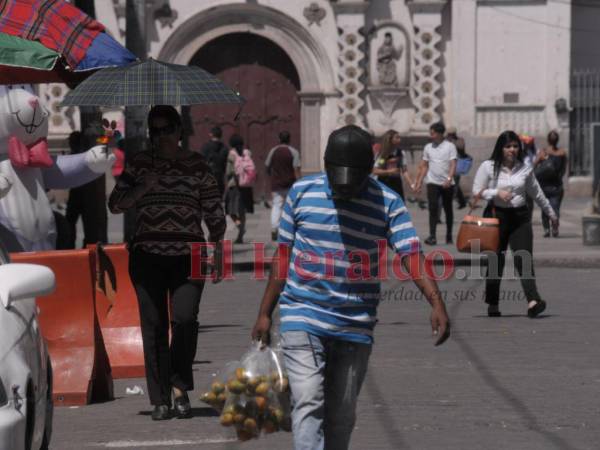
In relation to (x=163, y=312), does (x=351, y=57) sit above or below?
above

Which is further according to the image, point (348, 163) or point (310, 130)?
point (310, 130)

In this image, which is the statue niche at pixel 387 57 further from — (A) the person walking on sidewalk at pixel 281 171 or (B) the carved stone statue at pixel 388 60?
(A) the person walking on sidewalk at pixel 281 171

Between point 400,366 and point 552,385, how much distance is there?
4.25 feet

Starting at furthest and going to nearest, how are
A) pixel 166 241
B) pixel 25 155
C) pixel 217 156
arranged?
pixel 217 156
pixel 25 155
pixel 166 241

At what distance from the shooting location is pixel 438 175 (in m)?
21.0

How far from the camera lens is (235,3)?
3059cm

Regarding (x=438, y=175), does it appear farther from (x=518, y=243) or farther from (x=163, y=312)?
(x=163, y=312)

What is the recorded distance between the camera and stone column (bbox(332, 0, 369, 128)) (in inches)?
1204

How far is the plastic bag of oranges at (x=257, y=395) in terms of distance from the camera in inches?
251

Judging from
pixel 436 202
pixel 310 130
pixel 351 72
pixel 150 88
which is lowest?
pixel 436 202

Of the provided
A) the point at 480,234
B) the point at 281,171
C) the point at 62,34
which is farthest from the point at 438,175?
the point at 62,34

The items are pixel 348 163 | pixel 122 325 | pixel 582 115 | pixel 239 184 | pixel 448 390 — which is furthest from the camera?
pixel 582 115

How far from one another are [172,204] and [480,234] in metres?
4.92

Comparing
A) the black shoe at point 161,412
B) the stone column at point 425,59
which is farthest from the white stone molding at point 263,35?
the black shoe at point 161,412
